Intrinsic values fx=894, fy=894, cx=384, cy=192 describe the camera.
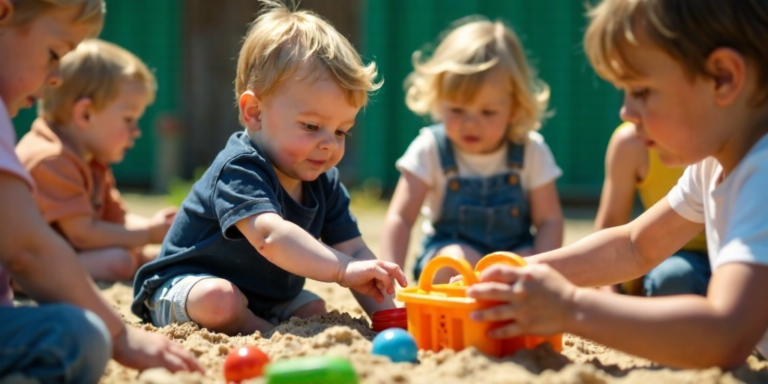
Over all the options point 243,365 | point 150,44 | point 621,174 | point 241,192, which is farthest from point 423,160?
point 150,44

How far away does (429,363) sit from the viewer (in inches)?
84.8

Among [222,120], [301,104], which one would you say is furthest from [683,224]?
[222,120]

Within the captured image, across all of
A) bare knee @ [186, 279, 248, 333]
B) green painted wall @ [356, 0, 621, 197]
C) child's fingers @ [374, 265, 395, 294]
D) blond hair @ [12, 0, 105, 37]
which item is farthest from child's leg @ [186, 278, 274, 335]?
green painted wall @ [356, 0, 621, 197]

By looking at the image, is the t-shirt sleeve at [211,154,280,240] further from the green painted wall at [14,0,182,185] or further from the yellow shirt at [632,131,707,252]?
the green painted wall at [14,0,182,185]

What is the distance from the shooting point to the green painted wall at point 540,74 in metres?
8.70

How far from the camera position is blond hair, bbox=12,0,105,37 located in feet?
7.91

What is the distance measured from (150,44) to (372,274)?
796cm

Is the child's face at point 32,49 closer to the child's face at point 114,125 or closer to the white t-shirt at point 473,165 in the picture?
the child's face at point 114,125

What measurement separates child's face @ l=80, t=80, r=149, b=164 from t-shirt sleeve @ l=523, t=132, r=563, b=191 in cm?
194

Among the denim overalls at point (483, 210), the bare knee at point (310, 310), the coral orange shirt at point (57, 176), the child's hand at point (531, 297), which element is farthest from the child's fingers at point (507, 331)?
the coral orange shirt at point (57, 176)

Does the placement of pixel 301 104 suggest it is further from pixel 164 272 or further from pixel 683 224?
pixel 683 224

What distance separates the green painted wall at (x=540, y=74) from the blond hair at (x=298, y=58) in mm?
5810

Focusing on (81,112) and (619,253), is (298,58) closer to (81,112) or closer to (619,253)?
(619,253)

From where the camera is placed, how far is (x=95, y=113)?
14.0 ft
